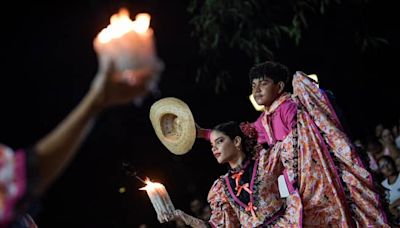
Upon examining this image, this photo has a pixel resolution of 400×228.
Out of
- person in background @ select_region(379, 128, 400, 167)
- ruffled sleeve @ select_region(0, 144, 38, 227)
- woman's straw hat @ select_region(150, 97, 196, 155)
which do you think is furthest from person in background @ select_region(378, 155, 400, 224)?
ruffled sleeve @ select_region(0, 144, 38, 227)

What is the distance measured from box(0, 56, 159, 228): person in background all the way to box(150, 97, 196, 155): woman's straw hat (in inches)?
122

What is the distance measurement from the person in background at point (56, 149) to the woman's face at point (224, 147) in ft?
10.2

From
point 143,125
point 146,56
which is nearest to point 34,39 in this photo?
point 143,125

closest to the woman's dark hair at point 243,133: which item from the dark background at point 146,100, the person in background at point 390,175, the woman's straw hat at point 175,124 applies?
the woman's straw hat at point 175,124

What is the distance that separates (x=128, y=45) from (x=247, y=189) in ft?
9.95

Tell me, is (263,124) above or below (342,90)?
below

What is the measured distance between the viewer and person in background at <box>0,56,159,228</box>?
2104 mm

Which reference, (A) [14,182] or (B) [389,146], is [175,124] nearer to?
(A) [14,182]

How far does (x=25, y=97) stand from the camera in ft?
26.5

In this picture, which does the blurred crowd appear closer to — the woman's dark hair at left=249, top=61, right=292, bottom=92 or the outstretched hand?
the woman's dark hair at left=249, top=61, right=292, bottom=92

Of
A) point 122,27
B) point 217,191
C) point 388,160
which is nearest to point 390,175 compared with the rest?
point 388,160

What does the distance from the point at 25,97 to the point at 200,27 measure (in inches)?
106

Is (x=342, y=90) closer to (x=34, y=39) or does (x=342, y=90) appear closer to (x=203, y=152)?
(x=203, y=152)

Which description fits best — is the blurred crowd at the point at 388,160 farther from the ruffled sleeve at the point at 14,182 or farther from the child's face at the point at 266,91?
the ruffled sleeve at the point at 14,182
